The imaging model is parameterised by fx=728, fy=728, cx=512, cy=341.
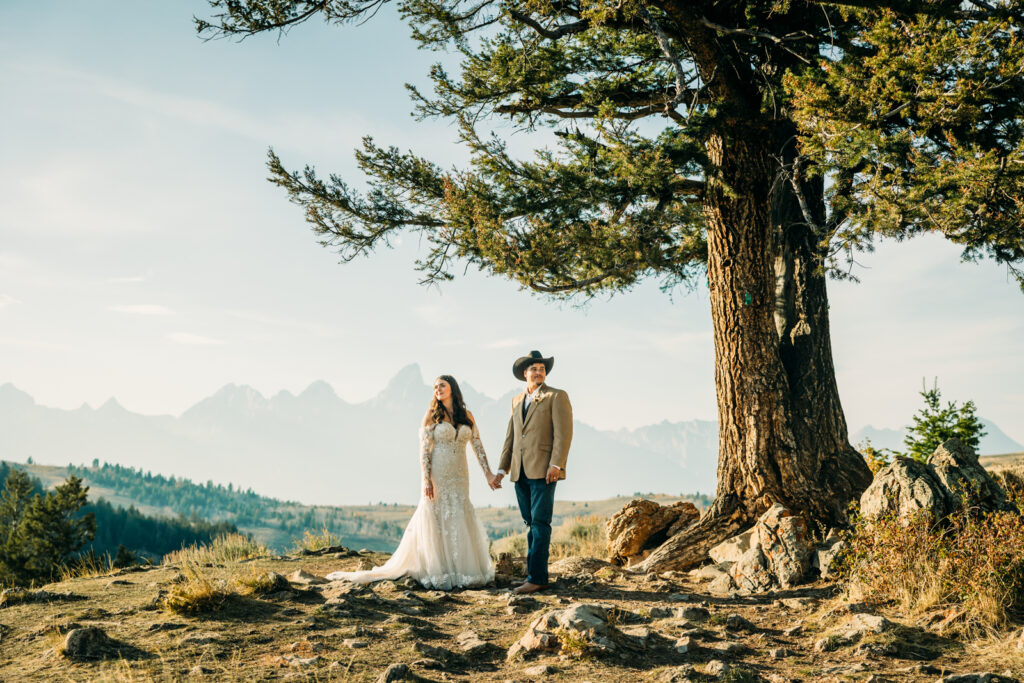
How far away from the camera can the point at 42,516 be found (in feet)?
119

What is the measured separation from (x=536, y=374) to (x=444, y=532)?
7.26 feet

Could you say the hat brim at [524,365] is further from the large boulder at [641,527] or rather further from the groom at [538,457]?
the large boulder at [641,527]

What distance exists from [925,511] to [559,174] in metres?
5.59

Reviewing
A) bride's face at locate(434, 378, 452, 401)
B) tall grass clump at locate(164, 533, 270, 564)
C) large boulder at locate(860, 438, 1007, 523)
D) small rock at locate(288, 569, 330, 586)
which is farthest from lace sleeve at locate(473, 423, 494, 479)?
tall grass clump at locate(164, 533, 270, 564)

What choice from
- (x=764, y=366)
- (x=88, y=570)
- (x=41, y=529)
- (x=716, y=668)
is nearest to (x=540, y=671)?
(x=716, y=668)

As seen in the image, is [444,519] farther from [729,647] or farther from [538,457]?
[729,647]

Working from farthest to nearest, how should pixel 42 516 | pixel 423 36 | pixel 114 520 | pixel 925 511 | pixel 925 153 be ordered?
1. pixel 114 520
2. pixel 42 516
3. pixel 423 36
4. pixel 925 153
5. pixel 925 511

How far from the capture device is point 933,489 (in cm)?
727

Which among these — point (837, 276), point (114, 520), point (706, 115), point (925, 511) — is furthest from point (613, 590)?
point (114, 520)

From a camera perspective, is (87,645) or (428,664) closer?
(428,664)

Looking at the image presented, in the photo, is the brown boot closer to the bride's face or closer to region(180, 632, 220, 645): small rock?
the bride's face

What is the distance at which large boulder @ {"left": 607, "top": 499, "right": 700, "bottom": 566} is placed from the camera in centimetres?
1090

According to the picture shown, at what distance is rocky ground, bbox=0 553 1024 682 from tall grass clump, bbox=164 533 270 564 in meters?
4.00

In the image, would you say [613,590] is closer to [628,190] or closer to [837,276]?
[628,190]
